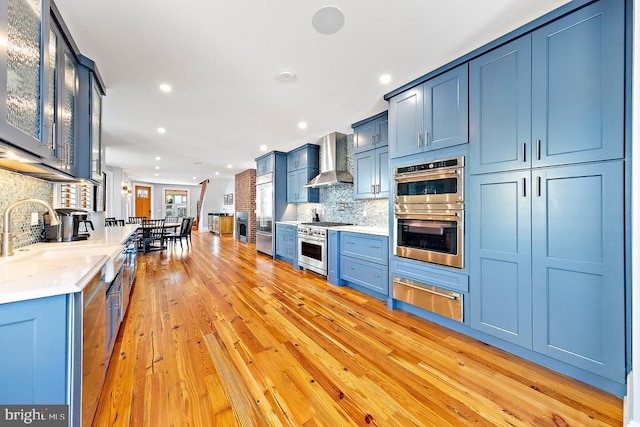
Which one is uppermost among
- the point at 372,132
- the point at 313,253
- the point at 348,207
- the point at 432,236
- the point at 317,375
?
the point at 372,132

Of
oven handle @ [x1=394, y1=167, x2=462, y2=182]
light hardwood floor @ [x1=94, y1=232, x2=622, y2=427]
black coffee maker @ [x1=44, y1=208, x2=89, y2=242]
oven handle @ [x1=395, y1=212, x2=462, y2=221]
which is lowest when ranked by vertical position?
light hardwood floor @ [x1=94, y1=232, x2=622, y2=427]

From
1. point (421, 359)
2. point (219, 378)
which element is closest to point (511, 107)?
point (421, 359)

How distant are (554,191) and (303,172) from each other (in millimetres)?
3926

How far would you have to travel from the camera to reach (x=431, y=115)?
2.40 metres

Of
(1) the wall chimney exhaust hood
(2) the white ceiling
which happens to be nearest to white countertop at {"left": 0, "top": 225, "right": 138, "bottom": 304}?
(1) the wall chimney exhaust hood

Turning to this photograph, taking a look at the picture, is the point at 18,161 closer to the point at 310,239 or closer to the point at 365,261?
the point at 365,261

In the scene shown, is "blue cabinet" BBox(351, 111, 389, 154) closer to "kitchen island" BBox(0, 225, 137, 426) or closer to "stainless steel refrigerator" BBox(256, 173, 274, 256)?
"stainless steel refrigerator" BBox(256, 173, 274, 256)

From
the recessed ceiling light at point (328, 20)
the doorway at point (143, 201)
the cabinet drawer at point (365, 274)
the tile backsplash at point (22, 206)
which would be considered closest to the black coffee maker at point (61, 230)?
the tile backsplash at point (22, 206)

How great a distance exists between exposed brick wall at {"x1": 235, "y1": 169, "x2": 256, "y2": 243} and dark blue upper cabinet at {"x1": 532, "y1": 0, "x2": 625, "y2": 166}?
7086 millimetres

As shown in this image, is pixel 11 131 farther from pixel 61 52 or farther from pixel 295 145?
pixel 295 145

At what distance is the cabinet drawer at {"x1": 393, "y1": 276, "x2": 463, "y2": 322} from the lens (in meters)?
2.22

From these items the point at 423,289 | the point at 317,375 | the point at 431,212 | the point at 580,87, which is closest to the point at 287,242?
the point at 423,289

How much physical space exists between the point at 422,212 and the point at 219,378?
7.21 feet

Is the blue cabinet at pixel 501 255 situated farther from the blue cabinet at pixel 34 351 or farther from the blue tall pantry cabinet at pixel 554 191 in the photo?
the blue cabinet at pixel 34 351
